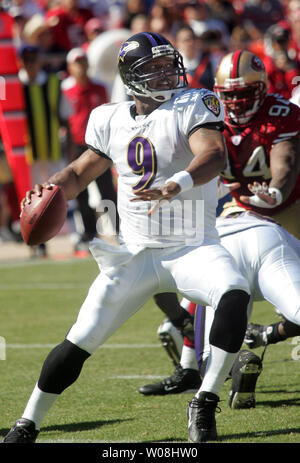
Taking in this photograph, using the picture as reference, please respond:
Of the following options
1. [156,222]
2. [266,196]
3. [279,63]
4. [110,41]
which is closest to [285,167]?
[266,196]

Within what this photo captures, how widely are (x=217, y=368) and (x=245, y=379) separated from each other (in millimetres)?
640

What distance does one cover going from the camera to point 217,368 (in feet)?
11.7

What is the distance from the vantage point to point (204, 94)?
3.76 meters

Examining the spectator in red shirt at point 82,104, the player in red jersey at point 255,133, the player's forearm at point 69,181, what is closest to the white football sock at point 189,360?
the player in red jersey at point 255,133

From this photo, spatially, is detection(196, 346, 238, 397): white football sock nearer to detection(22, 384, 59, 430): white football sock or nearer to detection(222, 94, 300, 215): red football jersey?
detection(22, 384, 59, 430): white football sock

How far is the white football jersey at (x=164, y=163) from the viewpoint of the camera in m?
3.74

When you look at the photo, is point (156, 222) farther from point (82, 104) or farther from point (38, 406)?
point (82, 104)

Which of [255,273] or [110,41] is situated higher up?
[255,273]

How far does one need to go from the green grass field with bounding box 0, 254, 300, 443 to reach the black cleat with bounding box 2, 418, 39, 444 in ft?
0.56

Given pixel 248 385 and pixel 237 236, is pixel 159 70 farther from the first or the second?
pixel 248 385

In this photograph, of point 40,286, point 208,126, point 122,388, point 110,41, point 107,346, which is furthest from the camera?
point 110,41

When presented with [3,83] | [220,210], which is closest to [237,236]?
[220,210]

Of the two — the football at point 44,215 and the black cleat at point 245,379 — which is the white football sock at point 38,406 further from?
the black cleat at point 245,379

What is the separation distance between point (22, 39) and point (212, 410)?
8.52 m
